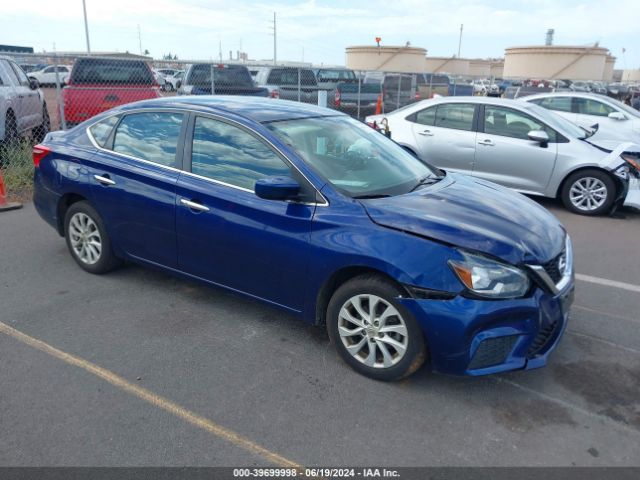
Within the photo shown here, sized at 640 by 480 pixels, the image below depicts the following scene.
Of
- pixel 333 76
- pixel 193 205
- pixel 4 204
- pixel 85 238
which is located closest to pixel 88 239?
pixel 85 238

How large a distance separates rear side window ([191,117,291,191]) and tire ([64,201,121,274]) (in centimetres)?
125

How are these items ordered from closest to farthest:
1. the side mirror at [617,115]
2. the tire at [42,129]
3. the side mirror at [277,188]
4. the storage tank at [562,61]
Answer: the side mirror at [277,188] → the tire at [42,129] → the side mirror at [617,115] → the storage tank at [562,61]

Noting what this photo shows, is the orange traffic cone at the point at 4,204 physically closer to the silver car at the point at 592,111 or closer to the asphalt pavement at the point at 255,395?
the asphalt pavement at the point at 255,395

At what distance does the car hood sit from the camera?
313 centimetres

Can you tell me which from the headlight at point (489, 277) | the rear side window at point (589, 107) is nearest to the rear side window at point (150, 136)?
the headlight at point (489, 277)

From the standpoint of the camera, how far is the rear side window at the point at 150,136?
420cm

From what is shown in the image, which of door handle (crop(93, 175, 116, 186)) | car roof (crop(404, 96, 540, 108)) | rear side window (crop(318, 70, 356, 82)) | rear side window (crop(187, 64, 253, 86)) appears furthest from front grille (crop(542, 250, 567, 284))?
rear side window (crop(318, 70, 356, 82))

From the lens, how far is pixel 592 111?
40.0 feet

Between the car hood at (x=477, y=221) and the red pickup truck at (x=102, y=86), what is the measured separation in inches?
320

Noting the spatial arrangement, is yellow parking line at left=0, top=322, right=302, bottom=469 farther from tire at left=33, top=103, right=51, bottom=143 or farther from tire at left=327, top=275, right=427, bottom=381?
tire at left=33, top=103, right=51, bottom=143

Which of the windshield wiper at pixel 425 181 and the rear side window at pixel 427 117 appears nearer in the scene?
the windshield wiper at pixel 425 181

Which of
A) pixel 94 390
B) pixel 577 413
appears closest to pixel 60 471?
pixel 94 390

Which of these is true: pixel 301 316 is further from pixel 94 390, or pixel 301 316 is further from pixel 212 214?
pixel 94 390

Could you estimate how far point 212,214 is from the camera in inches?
151
